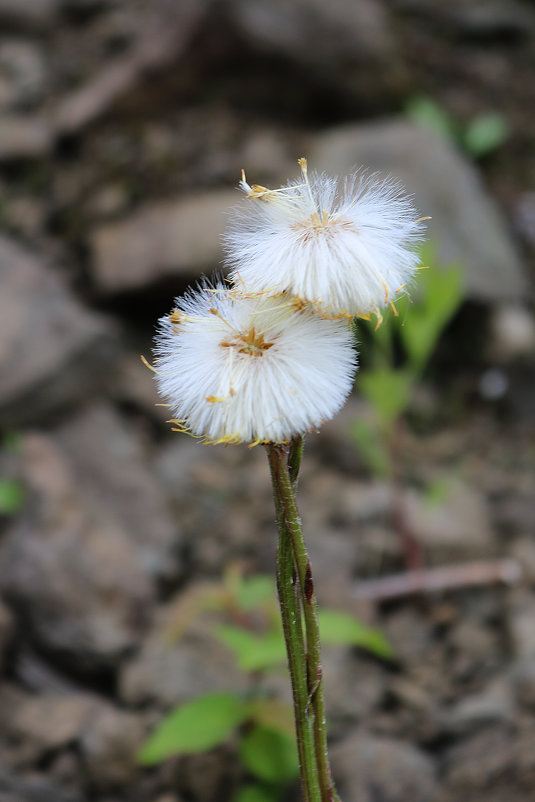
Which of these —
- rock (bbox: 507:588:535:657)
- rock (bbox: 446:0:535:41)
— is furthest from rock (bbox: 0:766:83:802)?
rock (bbox: 446:0:535:41)

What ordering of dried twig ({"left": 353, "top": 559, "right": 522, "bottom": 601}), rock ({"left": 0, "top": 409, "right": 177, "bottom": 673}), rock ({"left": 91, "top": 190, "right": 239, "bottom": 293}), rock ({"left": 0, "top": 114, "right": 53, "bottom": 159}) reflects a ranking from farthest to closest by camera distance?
rock ({"left": 0, "top": 114, "right": 53, "bottom": 159}) → rock ({"left": 91, "top": 190, "right": 239, "bottom": 293}) → dried twig ({"left": 353, "top": 559, "right": 522, "bottom": 601}) → rock ({"left": 0, "top": 409, "right": 177, "bottom": 673})

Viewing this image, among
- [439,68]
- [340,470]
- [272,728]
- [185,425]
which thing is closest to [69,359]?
[340,470]

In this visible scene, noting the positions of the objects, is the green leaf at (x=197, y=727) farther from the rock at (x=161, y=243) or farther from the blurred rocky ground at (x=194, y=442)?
the rock at (x=161, y=243)

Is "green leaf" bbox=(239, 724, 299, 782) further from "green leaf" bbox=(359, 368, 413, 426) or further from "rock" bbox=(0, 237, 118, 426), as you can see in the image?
"rock" bbox=(0, 237, 118, 426)

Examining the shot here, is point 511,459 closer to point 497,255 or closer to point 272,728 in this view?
point 497,255

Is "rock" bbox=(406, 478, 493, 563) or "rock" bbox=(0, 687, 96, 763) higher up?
"rock" bbox=(406, 478, 493, 563)

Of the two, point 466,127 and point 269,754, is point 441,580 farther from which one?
point 466,127

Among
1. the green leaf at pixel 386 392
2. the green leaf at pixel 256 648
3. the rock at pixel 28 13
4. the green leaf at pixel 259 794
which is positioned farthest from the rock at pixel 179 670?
the rock at pixel 28 13

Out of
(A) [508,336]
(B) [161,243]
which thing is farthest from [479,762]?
(B) [161,243]
